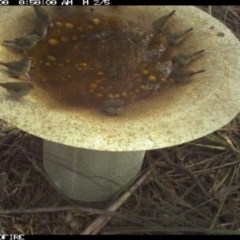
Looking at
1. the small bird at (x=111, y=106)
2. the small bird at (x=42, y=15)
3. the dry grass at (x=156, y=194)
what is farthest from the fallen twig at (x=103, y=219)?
the small bird at (x=42, y=15)

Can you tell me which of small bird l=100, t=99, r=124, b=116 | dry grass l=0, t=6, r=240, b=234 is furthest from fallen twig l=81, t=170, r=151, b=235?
small bird l=100, t=99, r=124, b=116

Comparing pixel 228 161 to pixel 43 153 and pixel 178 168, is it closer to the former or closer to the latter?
pixel 178 168

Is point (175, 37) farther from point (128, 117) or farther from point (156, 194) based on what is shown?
point (156, 194)

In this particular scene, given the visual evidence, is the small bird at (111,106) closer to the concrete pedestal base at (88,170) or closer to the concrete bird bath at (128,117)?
the concrete bird bath at (128,117)

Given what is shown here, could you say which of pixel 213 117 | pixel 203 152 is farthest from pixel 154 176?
pixel 213 117

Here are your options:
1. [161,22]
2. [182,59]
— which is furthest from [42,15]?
[182,59]

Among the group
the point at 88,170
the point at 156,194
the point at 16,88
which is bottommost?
the point at 156,194

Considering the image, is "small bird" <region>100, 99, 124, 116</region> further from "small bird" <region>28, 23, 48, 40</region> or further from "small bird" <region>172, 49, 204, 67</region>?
"small bird" <region>28, 23, 48, 40</region>
